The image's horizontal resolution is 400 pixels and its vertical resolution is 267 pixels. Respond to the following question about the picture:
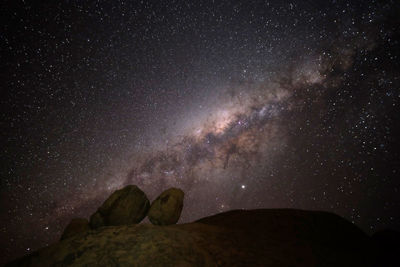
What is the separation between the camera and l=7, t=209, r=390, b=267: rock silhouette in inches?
221

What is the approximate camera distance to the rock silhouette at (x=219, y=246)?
221 inches

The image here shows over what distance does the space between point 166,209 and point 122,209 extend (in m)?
1.99

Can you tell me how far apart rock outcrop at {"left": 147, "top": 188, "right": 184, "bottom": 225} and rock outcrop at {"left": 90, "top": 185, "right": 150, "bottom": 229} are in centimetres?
50

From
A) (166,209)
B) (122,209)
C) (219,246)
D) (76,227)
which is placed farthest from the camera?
(166,209)

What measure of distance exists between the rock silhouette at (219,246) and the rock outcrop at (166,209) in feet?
4.61

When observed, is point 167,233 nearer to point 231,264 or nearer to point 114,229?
point 114,229

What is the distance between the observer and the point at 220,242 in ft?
22.6

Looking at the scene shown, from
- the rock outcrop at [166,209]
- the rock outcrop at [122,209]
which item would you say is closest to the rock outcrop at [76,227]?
the rock outcrop at [122,209]

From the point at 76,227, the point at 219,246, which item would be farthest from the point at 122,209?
the point at 219,246

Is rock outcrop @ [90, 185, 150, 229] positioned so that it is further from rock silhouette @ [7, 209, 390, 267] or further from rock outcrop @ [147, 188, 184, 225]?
rock silhouette @ [7, 209, 390, 267]

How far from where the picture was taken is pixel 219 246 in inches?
261

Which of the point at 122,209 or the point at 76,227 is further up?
the point at 122,209

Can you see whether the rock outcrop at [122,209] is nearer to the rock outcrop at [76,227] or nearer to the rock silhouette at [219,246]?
the rock outcrop at [76,227]

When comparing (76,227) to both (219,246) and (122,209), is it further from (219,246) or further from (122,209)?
(219,246)
